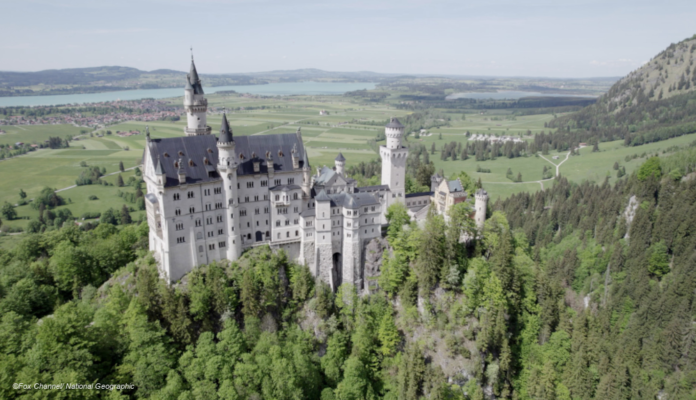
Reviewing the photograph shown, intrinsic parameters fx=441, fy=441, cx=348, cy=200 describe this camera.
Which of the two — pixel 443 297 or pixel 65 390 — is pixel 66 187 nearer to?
pixel 65 390

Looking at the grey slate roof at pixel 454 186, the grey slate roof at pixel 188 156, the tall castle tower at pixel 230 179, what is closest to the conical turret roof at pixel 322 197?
the tall castle tower at pixel 230 179

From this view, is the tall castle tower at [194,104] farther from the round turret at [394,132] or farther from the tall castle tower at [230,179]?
the round turret at [394,132]

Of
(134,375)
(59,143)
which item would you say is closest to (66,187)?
(59,143)

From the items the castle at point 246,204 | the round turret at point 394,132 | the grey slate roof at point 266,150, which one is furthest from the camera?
the round turret at point 394,132

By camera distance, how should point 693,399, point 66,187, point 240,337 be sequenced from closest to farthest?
1. point 240,337
2. point 693,399
3. point 66,187

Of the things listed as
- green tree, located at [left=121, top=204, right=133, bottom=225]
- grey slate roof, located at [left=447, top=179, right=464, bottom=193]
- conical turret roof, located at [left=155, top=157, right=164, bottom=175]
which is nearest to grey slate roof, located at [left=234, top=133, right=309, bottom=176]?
conical turret roof, located at [left=155, top=157, right=164, bottom=175]

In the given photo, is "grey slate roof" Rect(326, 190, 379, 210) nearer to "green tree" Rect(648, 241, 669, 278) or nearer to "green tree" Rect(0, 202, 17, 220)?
"green tree" Rect(648, 241, 669, 278)

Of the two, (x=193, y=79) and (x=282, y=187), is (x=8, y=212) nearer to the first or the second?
(x=193, y=79)

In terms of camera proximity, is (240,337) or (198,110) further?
(198,110)
